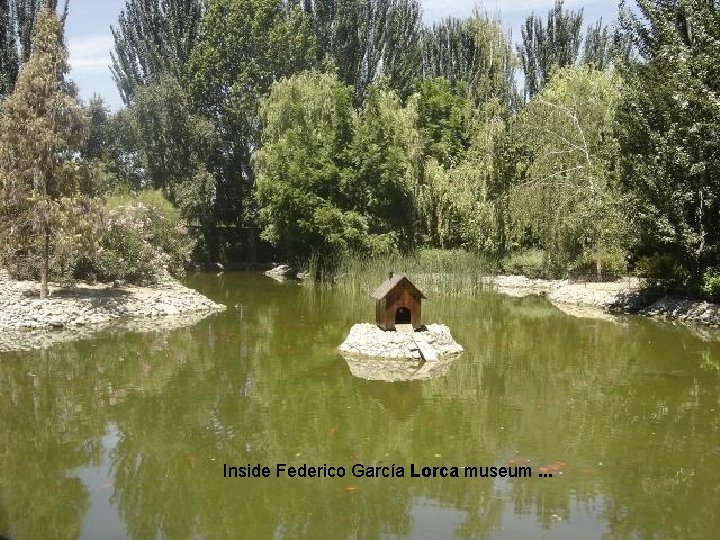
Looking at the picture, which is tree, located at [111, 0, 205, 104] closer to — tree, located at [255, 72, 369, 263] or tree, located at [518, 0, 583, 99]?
tree, located at [255, 72, 369, 263]

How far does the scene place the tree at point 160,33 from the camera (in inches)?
1312

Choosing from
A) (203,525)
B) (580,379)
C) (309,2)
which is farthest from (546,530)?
(309,2)

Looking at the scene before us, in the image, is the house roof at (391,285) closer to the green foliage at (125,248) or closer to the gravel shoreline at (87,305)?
the gravel shoreline at (87,305)

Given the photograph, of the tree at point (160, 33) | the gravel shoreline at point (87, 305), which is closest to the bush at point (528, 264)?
the gravel shoreline at point (87, 305)

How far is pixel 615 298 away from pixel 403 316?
828cm

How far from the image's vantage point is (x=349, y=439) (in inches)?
294

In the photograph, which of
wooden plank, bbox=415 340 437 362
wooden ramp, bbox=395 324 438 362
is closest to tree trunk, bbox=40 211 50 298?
wooden ramp, bbox=395 324 438 362

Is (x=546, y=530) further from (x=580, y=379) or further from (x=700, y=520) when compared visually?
(x=580, y=379)

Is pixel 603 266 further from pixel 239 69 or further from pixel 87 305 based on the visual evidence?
A: pixel 239 69

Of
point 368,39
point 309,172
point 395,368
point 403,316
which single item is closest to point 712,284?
point 403,316

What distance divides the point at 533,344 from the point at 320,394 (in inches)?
218

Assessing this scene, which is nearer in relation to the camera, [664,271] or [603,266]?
[664,271]

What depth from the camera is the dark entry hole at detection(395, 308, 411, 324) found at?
1223 centimetres

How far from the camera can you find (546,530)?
17.6 ft
